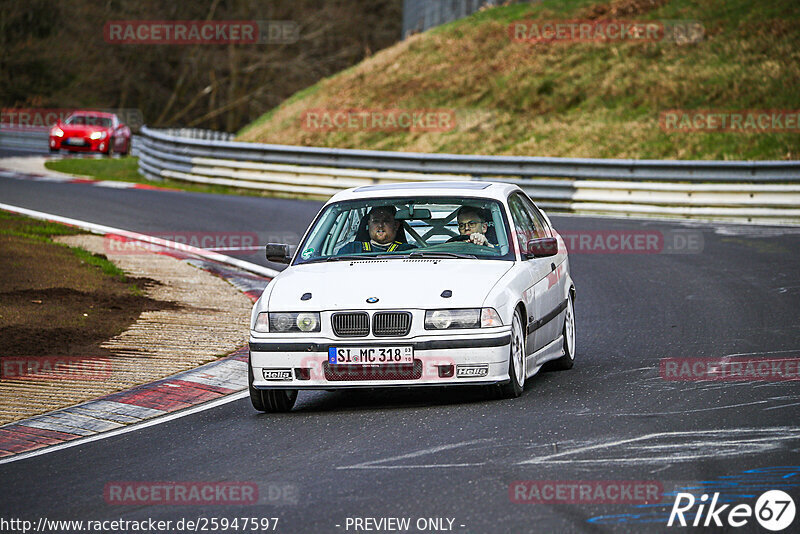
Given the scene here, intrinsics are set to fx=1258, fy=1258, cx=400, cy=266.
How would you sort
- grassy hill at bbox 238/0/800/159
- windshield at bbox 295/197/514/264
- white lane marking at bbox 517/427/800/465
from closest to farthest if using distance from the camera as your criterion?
white lane marking at bbox 517/427/800/465 → windshield at bbox 295/197/514/264 → grassy hill at bbox 238/0/800/159

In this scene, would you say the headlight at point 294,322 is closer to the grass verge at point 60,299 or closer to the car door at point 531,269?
the car door at point 531,269

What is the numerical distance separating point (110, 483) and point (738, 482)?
10.3ft

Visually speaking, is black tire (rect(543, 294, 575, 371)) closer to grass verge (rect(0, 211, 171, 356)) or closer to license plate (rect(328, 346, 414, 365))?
license plate (rect(328, 346, 414, 365))

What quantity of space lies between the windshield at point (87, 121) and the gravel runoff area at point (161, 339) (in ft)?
73.5

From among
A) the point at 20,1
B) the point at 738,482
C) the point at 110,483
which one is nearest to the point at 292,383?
the point at 110,483

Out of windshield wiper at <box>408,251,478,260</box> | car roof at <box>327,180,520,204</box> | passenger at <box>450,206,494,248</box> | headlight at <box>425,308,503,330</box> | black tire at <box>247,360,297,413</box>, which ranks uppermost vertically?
car roof at <box>327,180,520,204</box>

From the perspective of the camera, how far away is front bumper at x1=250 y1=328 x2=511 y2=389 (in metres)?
7.93

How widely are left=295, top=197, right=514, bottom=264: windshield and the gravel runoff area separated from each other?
1.71 m

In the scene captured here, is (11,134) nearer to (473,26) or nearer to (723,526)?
(473,26)

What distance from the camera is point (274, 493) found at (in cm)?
609

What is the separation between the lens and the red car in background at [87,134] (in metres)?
36.9

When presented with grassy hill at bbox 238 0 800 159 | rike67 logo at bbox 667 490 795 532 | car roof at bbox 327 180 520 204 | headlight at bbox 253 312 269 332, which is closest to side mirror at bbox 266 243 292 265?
car roof at bbox 327 180 520 204

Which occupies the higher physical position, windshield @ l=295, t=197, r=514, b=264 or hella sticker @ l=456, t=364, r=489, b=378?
windshield @ l=295, t=197, r=514, b=264

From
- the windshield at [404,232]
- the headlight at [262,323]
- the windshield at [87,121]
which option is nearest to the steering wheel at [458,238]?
the windshield at [404,232]
